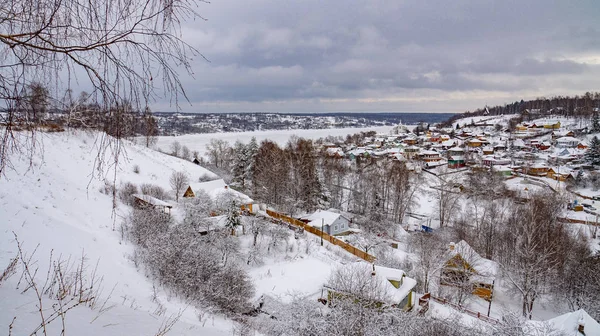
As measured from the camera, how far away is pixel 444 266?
60.1 ft

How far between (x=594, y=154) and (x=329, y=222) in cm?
4865

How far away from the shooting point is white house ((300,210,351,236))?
25.8 metres

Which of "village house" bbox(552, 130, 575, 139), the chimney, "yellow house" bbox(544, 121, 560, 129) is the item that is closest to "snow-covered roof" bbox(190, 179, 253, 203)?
the chimney

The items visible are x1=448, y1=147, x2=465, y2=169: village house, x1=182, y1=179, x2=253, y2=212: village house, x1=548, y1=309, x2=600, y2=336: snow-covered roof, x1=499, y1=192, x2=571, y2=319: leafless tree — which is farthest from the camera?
x1=448, y1=147, x2=465, y2=169: village house

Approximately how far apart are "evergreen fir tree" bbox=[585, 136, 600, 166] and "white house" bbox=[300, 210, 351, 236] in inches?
1781

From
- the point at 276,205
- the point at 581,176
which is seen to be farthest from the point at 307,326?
the point at 581,176

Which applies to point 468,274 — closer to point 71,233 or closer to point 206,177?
point 71,233

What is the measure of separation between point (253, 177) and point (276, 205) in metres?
7.72

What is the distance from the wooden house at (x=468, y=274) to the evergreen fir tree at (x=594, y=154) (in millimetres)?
44378

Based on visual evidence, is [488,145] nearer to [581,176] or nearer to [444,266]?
[581,176]

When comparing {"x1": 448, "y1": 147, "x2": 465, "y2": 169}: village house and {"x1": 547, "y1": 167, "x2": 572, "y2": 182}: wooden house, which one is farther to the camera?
{"x1": 448, "y1": 147, "x2": 465, "y2": 169}: village house

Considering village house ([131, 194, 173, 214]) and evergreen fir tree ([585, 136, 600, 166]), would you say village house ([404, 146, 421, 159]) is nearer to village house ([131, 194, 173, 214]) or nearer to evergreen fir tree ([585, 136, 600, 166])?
evergreen fir tree ([585, 136, 600, 166])

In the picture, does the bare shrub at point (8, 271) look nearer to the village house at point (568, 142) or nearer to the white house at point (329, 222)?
the white house at point (329, 222)

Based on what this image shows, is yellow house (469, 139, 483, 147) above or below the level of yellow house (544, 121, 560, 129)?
below
